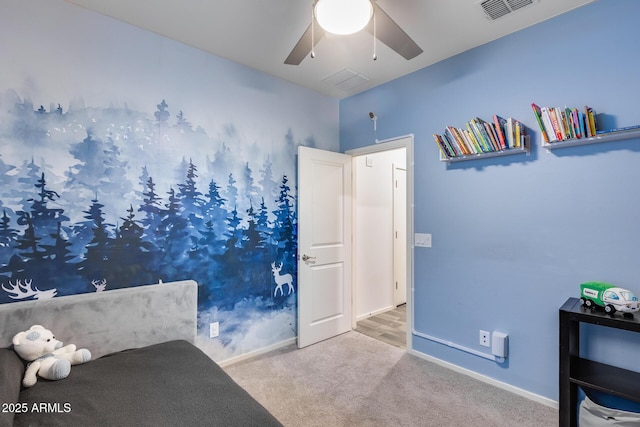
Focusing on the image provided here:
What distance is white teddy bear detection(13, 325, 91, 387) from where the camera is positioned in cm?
155

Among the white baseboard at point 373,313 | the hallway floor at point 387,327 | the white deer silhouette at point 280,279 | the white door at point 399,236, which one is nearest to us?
the white deer silhouette at point 280,279

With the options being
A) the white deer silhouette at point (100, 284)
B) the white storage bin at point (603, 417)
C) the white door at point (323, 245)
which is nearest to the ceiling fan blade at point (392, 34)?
the white door at point (323, 245)

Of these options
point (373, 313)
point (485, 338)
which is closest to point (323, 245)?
point (373, 313)

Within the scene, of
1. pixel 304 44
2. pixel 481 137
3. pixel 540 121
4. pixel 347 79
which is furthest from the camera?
pixel 347 79

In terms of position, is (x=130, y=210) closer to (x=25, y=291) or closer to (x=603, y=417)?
(x=25, y=291)

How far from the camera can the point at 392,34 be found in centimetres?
182

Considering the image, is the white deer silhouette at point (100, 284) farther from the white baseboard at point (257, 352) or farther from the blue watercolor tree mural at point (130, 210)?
the white baseboard at point (257, 352)

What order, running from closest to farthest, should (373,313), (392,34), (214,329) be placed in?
1. (392,34)
2. (214,329)
3. (373,313)

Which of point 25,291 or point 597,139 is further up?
point 597,139

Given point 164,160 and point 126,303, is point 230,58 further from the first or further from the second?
point 126,303

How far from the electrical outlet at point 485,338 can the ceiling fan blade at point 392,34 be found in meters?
2.21

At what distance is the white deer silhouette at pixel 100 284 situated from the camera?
2090 mm

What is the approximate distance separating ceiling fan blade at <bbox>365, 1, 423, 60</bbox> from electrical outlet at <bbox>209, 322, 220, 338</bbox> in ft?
8.33

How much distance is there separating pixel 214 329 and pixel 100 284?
3.13ft
